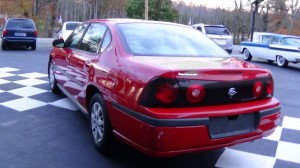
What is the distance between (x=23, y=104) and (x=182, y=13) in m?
51.4

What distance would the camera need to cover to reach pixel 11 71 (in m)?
8.73

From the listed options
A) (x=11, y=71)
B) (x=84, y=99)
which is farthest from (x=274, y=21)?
(x=84, y=99)

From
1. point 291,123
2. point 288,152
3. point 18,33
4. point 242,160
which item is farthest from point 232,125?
point 18,33

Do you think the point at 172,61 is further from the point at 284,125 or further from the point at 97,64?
the point at 284,125

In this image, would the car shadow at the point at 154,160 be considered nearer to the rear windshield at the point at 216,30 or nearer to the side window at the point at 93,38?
the side window at the point at 93,38

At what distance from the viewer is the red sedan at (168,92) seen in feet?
9.26

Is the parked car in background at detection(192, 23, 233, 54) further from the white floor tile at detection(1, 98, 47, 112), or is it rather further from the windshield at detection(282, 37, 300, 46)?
the white floor tile at detection(1, 98, 47, 112)

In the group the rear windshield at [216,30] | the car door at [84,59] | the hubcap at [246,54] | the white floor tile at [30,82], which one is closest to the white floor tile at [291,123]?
the car door at [84,59]

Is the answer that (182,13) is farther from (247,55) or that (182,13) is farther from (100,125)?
(100,125)

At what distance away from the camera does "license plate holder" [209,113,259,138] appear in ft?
9.59

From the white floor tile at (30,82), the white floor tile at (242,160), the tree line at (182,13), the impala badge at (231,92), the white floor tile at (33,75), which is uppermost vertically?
the tree line at (182,13)

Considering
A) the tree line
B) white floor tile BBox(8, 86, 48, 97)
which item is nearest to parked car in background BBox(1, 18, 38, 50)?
white floor tile BBox(8, 86, 48, 97)

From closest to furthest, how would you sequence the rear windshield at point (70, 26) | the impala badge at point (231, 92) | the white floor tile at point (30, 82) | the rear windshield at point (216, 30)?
the impala badge at point (231, 92) < the white floor tile at point (30, 82) < the rear windshield at point (70, 26) < the rear windshield at point (216, 30)

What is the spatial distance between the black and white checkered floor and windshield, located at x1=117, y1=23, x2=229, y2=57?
1.13 metres
